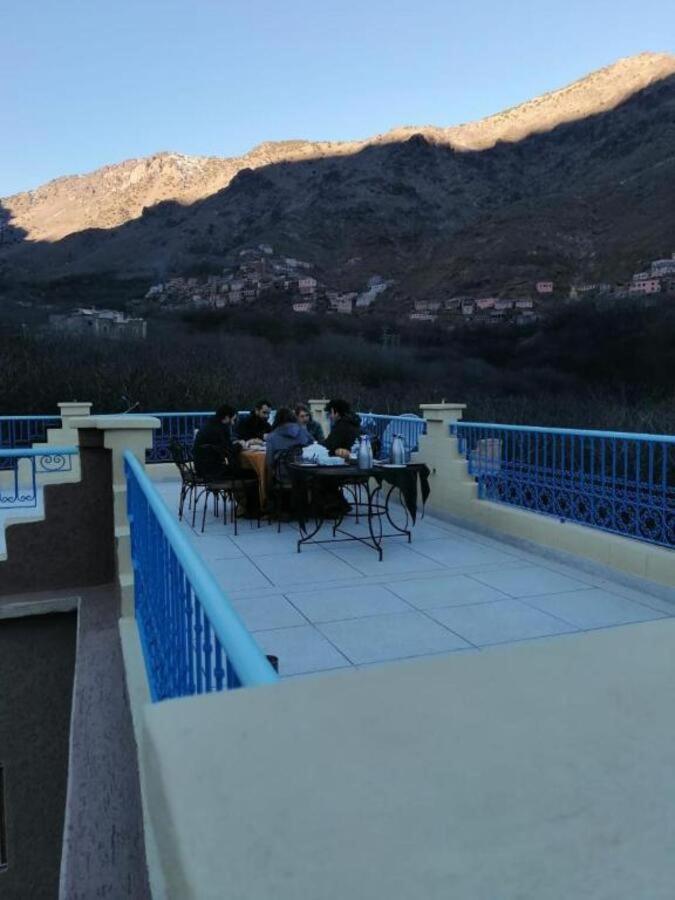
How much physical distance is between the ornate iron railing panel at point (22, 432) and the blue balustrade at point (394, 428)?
16.9 ft

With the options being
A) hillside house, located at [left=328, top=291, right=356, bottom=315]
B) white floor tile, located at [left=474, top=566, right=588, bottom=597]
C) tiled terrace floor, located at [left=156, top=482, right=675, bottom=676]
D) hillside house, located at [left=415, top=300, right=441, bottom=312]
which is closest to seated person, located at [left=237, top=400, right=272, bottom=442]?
tiled terrace floor, located at [left=156, top=482, right=675, bottom=676]

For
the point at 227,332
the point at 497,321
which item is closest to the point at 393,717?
the point at 227,332

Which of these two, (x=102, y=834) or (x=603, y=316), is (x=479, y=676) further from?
(x=603, y=316)

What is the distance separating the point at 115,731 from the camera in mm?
3109

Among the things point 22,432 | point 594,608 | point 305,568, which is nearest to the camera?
point 594,608

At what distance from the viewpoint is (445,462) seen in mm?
7543

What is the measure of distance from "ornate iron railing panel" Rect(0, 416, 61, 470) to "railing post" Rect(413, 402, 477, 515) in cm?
651

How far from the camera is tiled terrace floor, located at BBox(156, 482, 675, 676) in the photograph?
399cm

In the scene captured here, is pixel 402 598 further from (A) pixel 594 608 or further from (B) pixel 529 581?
(A) pixel 594 608

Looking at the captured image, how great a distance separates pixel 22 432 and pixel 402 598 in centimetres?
1035

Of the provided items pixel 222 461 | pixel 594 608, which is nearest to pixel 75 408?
pixel 222 461

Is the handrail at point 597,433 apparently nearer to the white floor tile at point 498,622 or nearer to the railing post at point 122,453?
the white floor tile at point 498,622

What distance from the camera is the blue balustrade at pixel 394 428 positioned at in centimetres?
888

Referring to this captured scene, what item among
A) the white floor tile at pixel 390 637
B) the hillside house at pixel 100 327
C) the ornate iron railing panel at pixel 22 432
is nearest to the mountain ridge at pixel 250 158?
the hillside house at pixel 100 327
